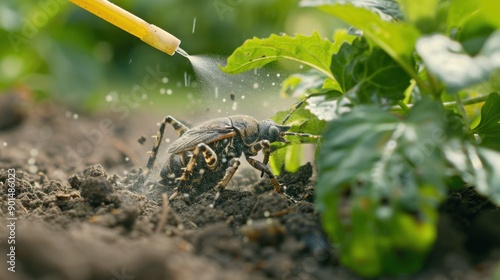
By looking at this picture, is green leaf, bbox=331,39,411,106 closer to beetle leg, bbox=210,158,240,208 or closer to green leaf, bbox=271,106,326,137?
green leaf, bbox=271,106,326,137

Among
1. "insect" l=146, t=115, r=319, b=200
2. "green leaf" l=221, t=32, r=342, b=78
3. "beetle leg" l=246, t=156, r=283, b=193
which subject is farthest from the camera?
"insect" l=146, t=115, r=319, b=200

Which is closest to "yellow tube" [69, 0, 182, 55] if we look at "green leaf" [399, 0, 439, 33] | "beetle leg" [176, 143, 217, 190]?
"beetle leg" [176, 143, 217, 190]

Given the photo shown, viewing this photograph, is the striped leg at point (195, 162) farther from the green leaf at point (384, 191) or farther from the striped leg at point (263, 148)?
the green leaf at point (384, 191)

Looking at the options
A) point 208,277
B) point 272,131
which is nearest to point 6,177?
point 272,131

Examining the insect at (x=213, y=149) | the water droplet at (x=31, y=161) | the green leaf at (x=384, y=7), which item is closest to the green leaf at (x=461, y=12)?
the green leaf at (x=384, y=7)

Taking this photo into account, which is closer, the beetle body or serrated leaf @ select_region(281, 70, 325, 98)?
serrated leaf @ select_region(281, 70, 325, 98)

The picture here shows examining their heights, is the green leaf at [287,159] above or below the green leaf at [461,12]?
below
